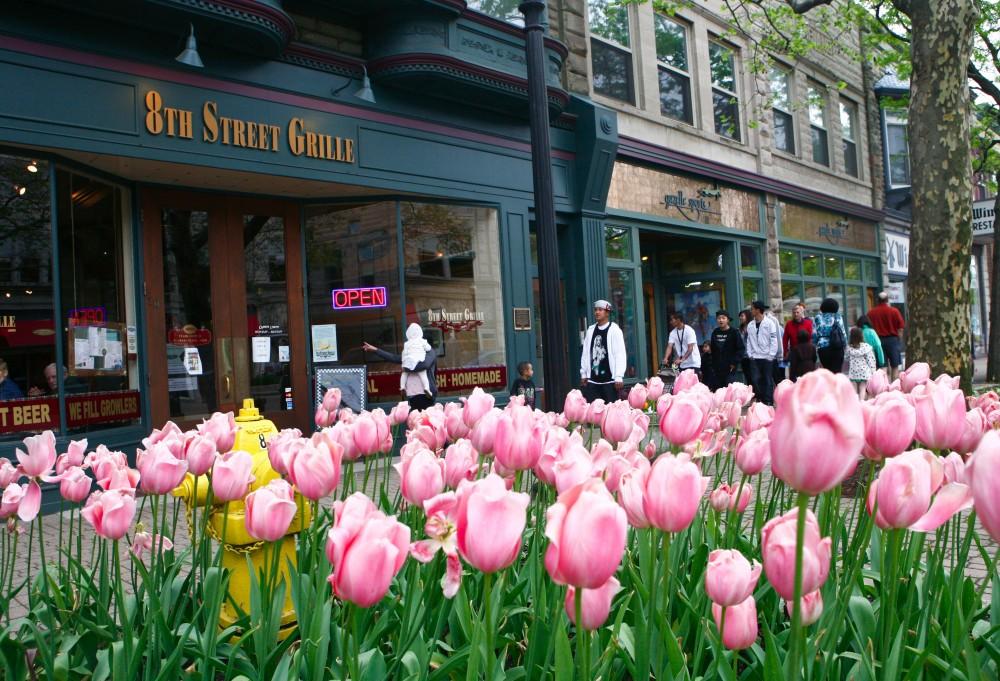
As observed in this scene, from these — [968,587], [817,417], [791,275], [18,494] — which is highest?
[791,275]

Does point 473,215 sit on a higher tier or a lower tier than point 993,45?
lower

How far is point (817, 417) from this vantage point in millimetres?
1031

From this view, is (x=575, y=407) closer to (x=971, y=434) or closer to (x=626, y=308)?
(x=971, y=434)

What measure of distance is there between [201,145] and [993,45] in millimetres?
15906

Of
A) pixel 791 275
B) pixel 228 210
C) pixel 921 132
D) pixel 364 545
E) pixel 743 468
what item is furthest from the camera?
pixel 791 275

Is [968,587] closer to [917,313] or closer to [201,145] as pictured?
[917,313]

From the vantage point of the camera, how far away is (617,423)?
2.41m

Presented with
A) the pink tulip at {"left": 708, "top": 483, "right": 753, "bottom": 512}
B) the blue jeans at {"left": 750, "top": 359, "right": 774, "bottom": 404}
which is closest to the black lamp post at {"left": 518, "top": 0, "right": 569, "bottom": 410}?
the pink tulip at {"left": 708, "top": 483, "right": 753, "bottom": 512}

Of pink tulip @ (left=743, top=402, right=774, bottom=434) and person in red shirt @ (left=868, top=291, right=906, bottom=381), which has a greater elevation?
person in red shirt @ (left=868, top=291, right=906, bottom=381)

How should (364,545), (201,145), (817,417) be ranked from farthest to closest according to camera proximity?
(201,145), (364,545), (817,417)

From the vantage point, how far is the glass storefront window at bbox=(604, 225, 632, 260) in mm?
13312

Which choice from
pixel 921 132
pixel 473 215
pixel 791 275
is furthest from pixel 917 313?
pixel 791 275

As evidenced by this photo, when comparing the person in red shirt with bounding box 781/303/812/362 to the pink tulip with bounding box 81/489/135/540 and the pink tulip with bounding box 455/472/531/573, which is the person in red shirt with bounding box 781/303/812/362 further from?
the pink tulip with bounding box 455/472/531/573

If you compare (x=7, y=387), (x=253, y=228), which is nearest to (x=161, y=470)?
(x=7, y=387)
